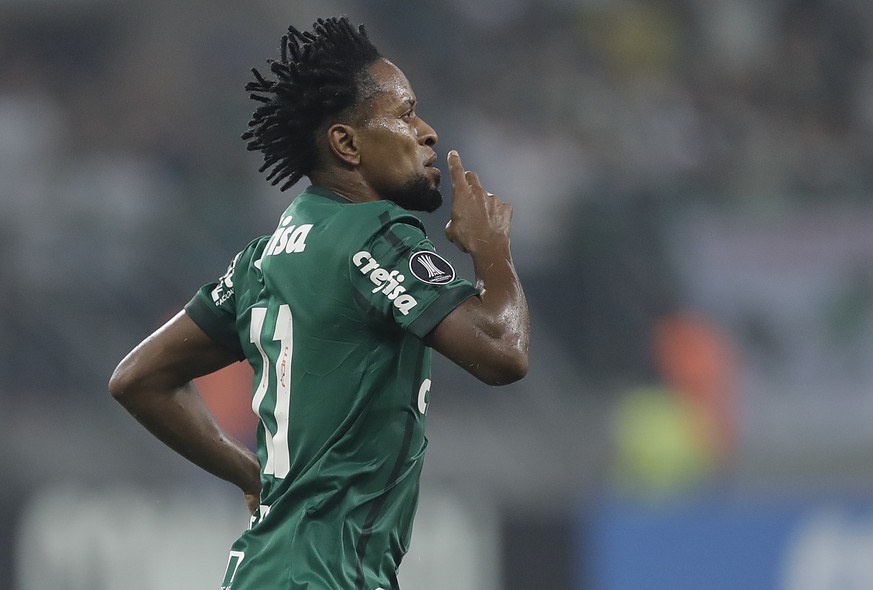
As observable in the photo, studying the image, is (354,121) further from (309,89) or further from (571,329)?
(571,329)

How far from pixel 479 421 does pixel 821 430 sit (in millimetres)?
2206

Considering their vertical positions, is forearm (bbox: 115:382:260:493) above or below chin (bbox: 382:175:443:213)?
below

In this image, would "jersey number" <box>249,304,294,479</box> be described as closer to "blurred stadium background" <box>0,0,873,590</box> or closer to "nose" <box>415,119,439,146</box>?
"nose" <box>415,119,439,146</box>

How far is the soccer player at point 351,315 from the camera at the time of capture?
11.3 ft

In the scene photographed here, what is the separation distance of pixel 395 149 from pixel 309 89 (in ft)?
0.88

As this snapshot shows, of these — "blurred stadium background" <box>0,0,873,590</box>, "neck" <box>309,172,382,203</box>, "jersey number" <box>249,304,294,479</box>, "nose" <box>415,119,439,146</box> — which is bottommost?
"jersey number" <box>249,304,294,479</box>

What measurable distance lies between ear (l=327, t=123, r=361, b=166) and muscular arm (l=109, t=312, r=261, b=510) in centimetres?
69

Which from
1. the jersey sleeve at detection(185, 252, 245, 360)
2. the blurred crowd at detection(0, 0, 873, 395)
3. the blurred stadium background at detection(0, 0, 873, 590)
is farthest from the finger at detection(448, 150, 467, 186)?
the blurred crowd at detection(0, 0, 873, 395)

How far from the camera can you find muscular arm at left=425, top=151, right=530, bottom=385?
335cm

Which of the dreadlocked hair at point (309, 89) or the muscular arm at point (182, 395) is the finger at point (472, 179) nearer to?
the dreadlocked hair at point (309, 89)

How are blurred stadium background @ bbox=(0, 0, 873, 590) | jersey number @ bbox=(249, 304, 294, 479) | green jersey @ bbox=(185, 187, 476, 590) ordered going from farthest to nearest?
1. blurred stadium background @ bbox=(0, 0, 873, 590)
2. jersey number @ bbox=(249, 304, 294, 479)
3. green jersey @ bbox=(185, 187, 476, 590)

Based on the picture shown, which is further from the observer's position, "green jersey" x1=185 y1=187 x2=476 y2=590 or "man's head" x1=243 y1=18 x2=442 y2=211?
"man's head" x1=243 y1=18 x2=442 y2=211

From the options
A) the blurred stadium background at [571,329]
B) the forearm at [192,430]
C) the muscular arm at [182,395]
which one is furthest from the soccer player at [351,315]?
the blurred stadium background at [571,329]

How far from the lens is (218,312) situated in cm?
406
